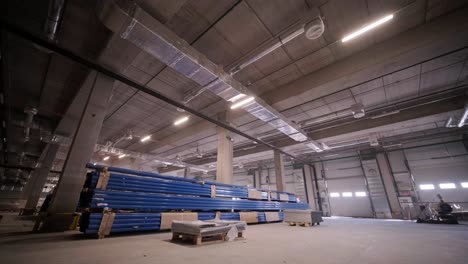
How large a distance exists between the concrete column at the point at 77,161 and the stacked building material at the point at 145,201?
52 centimetres

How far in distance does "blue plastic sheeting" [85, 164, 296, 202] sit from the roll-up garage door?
13.2 m

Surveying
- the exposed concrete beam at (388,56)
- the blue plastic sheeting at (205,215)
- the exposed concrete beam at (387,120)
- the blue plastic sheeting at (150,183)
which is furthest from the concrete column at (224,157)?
the exposed concrete beam at (387,120)

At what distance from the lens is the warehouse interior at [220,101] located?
12.8 feet

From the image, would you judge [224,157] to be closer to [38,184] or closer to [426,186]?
[38,184]

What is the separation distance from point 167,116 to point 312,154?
13.8 meters

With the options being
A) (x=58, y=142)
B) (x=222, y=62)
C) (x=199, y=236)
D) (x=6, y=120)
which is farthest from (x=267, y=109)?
(x=6, y=120)

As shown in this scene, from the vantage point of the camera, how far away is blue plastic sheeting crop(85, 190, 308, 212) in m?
4.52

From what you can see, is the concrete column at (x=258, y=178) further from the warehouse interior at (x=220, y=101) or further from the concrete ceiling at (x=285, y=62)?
the concrete ceiling at (x=285, y=62)

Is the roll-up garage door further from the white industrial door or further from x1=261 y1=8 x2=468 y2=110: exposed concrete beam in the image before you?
x1=261 y1=8 x2=468 y2=110: exposed concrete beam

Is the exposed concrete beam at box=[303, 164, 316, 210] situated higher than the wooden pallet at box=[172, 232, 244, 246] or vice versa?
the exposed concrete beam at box=[303, 164, 316, 210]

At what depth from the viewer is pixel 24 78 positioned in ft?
24.8

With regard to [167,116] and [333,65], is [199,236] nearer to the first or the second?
[333,65]

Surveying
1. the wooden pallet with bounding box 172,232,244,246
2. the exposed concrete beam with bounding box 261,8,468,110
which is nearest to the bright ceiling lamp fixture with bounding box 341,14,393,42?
the exposed concrete beam with bounding box 261,8,468,110

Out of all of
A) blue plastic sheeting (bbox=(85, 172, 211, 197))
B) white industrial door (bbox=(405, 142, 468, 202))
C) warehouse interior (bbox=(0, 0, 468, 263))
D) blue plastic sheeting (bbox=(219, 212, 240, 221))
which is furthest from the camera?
white industrial door (bbox=(405, 142, 468, 202))
